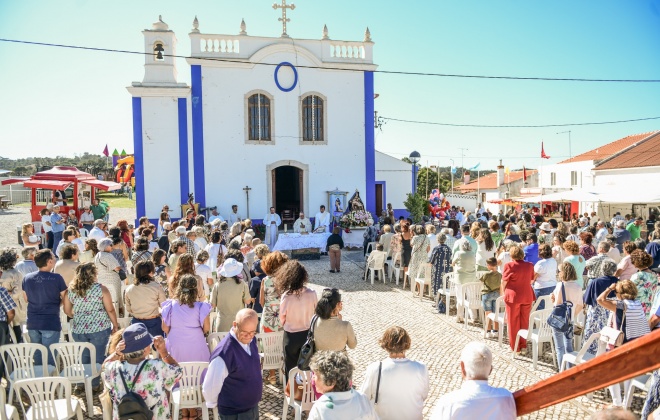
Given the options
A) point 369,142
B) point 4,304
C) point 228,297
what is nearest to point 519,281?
point 228,297

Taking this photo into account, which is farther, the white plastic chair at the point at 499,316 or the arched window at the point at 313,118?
the arched window at the point at 313,118

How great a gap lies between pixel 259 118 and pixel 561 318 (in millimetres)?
15008

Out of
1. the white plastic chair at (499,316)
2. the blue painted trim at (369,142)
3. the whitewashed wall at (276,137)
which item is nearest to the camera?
the white plastic chair at (499,316)

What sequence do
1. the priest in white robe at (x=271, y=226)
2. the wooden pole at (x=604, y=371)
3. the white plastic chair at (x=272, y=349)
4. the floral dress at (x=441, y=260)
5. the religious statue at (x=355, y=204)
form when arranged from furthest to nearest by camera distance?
1. the religious statue at (x=355, y=204)
2. the priest in white robe at (x=271, y=226)
3. the floral dress at (x=441, y=260)
4. the white plastic chair at (x=272, y=349)
5. the wooden pole at (x=604, y=371)

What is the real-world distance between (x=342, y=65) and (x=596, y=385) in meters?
18.3

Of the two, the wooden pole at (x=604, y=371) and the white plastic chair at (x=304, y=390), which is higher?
the wooden pole at (x=604, y=371)

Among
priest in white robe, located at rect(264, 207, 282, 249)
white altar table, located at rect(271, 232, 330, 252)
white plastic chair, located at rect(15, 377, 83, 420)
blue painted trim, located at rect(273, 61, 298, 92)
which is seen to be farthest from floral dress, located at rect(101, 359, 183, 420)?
blue painted trim, located at rect(273, 61, 298, 92)

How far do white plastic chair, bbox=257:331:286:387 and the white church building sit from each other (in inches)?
526

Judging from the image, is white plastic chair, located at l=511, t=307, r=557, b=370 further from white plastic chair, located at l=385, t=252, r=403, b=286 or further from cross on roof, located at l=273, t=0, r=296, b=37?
cross on roof, located at l=273, t=0, r=296, b=37

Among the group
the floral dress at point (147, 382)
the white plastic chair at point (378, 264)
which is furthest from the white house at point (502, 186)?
the floral dress at point (147, 382)

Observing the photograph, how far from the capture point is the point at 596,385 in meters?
1.77

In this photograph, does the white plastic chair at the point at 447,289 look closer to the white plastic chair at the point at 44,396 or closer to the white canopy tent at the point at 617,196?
the white plastic chair at the point at 44,396

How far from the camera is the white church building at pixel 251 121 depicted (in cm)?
1772

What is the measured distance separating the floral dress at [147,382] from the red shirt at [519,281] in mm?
4690
